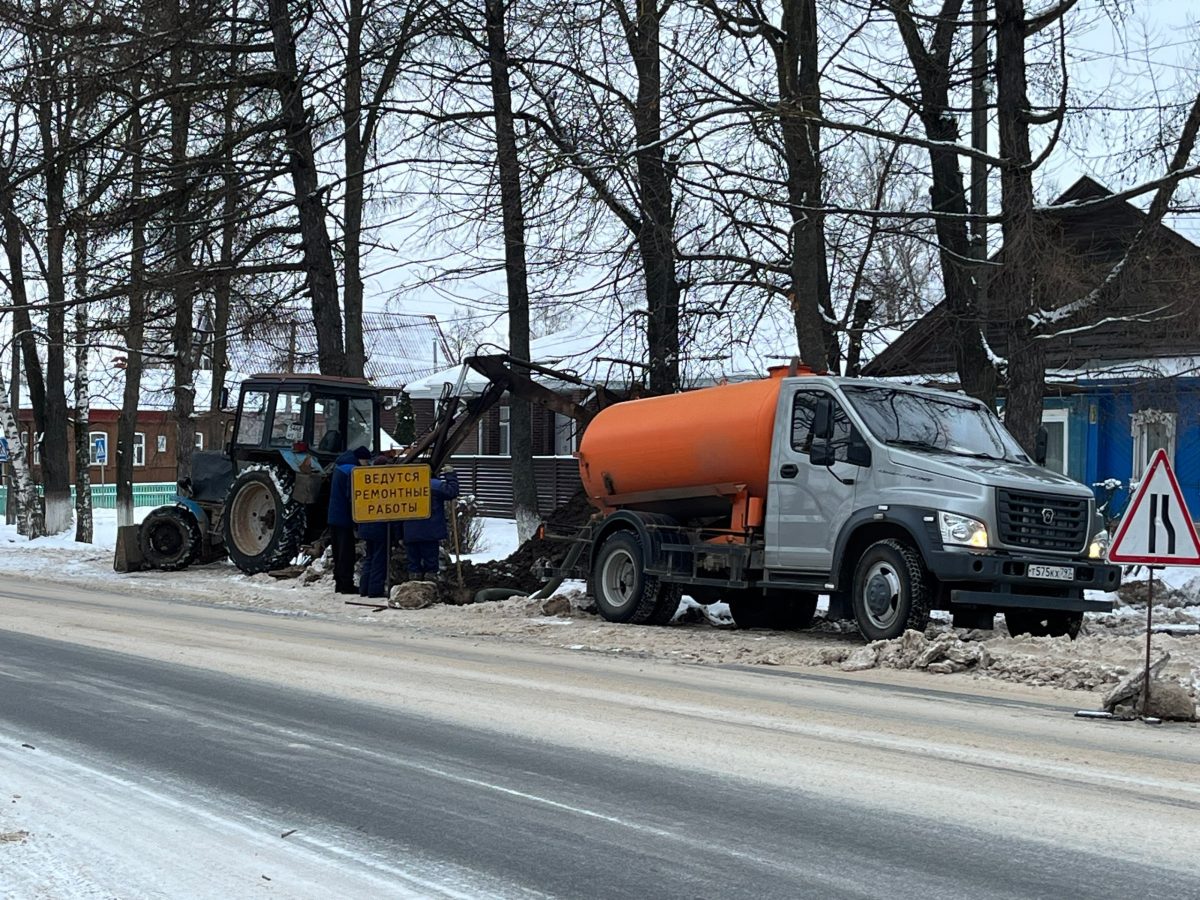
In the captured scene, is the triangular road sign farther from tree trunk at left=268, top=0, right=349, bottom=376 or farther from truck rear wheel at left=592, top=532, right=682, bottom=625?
tree trunk at left=268, top=0, right=349, bottom=376

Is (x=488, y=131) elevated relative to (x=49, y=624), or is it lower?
elevated

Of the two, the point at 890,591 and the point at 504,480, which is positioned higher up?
the point at 504,480

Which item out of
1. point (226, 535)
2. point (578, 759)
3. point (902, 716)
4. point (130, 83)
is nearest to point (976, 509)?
point (902, 716)

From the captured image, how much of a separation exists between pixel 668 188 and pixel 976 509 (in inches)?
268

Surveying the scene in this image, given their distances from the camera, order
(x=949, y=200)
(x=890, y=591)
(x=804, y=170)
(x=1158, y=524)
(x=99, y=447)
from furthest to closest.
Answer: (x=99, y=447) < (x=949, y=200) < (x=804, y=170) < (x=890, y=591) < (x=1158, y=524)

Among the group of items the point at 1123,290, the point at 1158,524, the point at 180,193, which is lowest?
the point at 1158,524

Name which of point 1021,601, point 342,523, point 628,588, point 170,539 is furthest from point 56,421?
point 1021,601

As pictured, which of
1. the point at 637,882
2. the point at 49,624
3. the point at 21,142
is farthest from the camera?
the point at 21,142

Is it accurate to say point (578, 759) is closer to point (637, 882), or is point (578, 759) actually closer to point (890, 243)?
point (637, 882)

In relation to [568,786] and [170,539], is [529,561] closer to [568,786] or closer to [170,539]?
[170,539]

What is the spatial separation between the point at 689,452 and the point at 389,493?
14.6 ft

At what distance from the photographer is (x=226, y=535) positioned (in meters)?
22.8

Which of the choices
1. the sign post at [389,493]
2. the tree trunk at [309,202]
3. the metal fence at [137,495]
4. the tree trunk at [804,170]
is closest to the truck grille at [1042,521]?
the tree trunk at [804,170]

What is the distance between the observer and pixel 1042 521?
1427 cm
